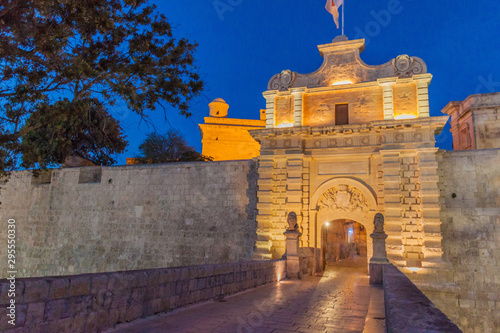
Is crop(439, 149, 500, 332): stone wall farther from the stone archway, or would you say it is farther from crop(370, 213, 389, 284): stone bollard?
crop(370, 213, 389, 284): stone bollard

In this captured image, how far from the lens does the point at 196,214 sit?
49.6 ft

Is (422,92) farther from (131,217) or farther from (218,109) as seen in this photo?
(218,109)

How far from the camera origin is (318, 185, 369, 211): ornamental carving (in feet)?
43.1

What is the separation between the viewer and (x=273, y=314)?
5.59 m

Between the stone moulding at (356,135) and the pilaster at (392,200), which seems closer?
the pilaster at (392,200)

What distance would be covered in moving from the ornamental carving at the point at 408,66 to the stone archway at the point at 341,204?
180 inches

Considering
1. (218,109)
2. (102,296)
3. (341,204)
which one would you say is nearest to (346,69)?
(341,204)

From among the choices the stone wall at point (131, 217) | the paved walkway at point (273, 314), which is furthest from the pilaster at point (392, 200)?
the stone wall at point (131, 217)

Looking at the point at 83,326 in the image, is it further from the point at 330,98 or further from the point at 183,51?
the point at 330,98

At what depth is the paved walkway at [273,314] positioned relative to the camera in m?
4.39

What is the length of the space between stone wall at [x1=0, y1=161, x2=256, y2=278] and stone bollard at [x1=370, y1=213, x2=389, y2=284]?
5231mm

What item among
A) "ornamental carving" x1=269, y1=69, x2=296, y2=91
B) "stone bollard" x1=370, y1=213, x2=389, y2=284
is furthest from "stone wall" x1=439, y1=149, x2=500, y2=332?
"ornamental carving" x1=269, y1=69, x2=296, y2=91

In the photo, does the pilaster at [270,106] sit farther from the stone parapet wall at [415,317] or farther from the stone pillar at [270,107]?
the stone parapet wall at [415,317]

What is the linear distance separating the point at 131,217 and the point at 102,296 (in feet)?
42.8
